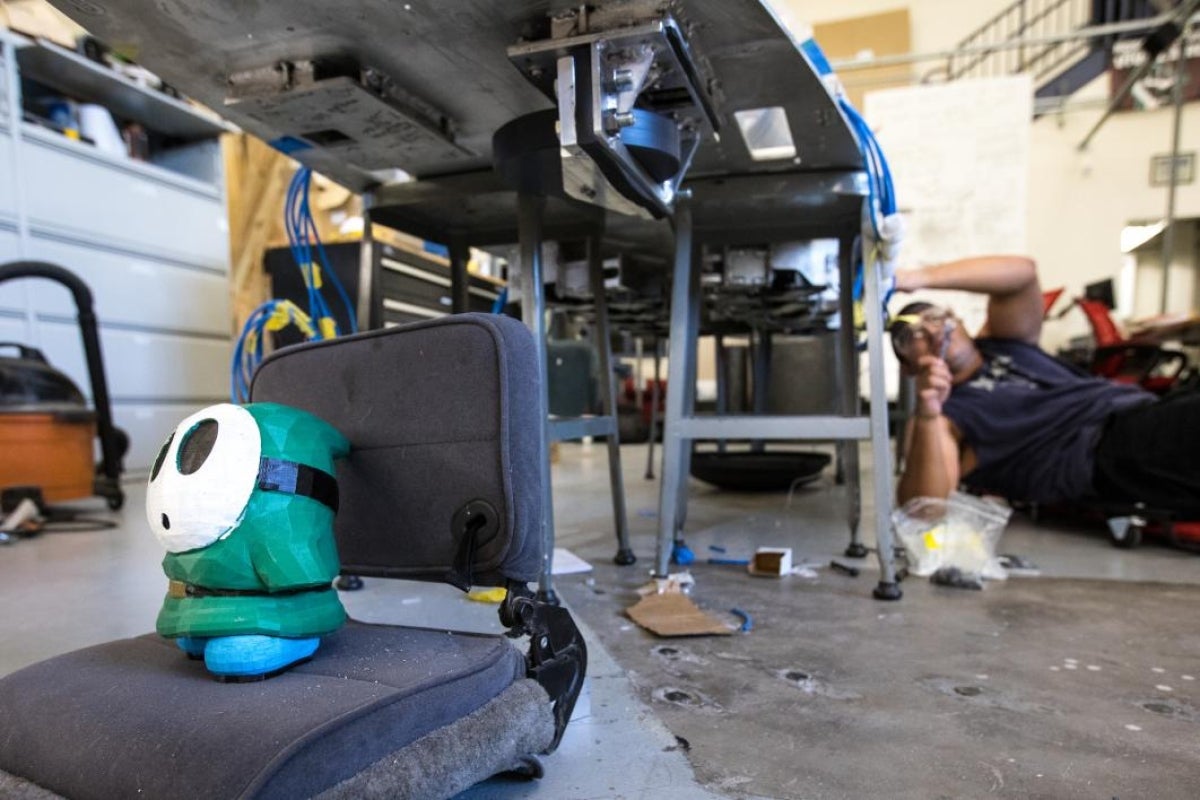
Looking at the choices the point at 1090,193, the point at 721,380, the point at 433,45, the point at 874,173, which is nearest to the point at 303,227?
the point at 433,45

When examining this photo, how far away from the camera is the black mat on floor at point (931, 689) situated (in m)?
0.63

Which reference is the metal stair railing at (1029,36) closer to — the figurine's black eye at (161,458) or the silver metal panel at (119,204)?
the silver metal panel at (119,204)

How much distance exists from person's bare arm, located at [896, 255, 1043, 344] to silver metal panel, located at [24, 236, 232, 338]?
117 inches

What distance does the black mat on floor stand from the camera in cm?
63

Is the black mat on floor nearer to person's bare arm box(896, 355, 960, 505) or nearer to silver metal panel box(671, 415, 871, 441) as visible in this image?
silver metal panel box(671, 415, 871, 441)


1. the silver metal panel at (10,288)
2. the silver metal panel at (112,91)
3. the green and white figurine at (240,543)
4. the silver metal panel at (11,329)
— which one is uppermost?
the silver metal panel at (112,91)

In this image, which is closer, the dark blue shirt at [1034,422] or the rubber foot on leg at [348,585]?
the rubber foot on leg at [348,585]

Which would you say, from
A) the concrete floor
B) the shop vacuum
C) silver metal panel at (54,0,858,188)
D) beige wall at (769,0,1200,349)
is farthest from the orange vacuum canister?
beige wall at (769,0,1200,349)

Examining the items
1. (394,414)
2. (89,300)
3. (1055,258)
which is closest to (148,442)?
(89,300)

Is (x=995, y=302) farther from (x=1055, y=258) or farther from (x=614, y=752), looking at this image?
(x=1055, y=258)

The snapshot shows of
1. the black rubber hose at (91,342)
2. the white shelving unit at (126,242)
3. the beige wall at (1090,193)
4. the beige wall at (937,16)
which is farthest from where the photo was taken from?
the beige wall at (937,16)

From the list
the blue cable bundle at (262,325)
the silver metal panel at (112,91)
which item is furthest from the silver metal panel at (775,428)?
the silver metal panel at (112,91)

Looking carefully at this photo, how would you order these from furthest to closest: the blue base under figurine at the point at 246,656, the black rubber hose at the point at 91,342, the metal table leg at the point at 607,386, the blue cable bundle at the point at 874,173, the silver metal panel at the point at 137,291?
the silver metal panel at the point at 137,291, the black rubber hose at the point at 91,342, the metal table leg at the point at 607,386, the blue cable bundle at the point at 874,173, the blue base under figurine at the point at 246,656

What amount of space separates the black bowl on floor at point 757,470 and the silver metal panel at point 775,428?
1.12m
